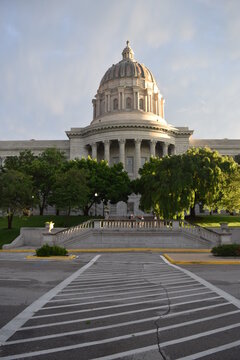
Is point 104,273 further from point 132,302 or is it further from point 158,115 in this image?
point 158,115

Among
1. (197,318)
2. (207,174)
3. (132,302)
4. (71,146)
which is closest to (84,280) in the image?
(132,302)

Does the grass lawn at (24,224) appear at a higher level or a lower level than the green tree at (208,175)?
lower

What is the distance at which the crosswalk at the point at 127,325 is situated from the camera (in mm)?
5090

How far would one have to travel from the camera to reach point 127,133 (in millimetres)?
70312

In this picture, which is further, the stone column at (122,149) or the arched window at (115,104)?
the arched window at (115,104)

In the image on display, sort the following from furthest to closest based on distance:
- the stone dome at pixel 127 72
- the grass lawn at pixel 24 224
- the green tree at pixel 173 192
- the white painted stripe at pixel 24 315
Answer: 1. the stone dome at pixel 127 72
2. the green tree at pixel 173 192
3. the grass lawn at pixel 24 224
4. the white painted stripe at pixel 24 315

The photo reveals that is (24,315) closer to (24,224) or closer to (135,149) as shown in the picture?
(24,224)

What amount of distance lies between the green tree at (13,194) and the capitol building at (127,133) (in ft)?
109

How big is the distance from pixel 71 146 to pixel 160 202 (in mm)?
45254

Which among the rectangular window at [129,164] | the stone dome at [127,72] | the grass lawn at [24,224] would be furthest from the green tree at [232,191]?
the stone dome at [127,72]

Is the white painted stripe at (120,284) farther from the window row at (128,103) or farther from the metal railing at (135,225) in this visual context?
the window row at (128,103)

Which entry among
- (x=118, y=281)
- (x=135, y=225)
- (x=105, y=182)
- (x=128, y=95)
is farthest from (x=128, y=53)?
(x=118, y=281)

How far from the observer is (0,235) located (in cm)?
3344

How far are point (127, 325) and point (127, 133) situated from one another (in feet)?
214
